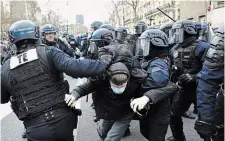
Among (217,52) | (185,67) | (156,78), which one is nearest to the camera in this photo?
(217,52)

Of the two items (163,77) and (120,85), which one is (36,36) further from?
(163,77)

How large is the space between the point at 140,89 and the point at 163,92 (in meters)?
0.25

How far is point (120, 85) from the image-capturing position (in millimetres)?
2576

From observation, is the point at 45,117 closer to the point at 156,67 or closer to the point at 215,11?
the point at 156,67

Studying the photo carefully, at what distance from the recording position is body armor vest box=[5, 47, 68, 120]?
2389mm

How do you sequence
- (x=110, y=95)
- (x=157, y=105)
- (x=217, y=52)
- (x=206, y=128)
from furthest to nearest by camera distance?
(x=157, y=105) → (x=110, y=95) → (x=206, y=128) → (x=217, y=52)

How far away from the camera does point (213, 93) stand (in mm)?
2400

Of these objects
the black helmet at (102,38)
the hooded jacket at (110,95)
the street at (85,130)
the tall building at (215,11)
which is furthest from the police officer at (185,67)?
the tall building at (215,11)

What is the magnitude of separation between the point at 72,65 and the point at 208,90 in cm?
113

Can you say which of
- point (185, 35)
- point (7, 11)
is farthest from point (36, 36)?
point (7, 11)

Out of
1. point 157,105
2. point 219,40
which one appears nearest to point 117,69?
point 157,105

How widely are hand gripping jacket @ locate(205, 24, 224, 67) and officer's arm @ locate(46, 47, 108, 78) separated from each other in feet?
2.96

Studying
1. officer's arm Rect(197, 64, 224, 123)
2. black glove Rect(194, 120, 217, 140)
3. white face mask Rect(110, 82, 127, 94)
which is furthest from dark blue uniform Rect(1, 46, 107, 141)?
black glove Rect(194, 120, 217, 140)

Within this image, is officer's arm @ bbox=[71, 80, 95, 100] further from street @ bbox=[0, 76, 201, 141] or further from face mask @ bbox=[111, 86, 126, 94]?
street @ bbox=[0, 76, 201, 141]
